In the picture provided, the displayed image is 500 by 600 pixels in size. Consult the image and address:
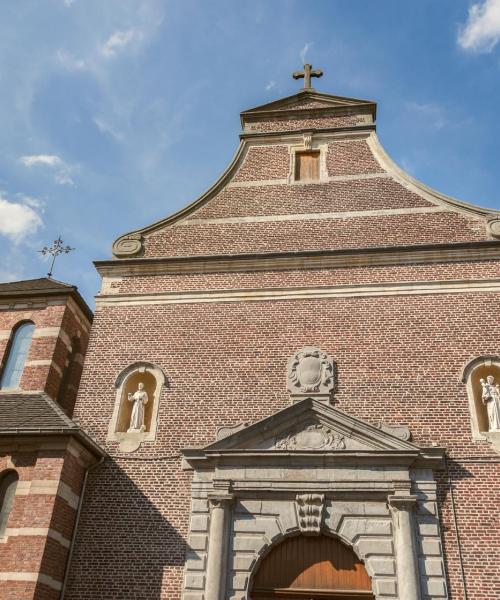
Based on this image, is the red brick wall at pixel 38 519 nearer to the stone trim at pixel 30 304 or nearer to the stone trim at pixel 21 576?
the stone trim at pixel 21 576

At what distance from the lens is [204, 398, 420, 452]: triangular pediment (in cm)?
1003

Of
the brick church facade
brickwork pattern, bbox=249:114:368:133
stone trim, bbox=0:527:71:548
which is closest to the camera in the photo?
stone trim, bbox=0:527:71:548

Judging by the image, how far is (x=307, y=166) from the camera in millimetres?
14555

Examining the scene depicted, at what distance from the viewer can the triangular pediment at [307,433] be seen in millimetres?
10031

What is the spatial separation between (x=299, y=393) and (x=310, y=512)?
2088 millimetres

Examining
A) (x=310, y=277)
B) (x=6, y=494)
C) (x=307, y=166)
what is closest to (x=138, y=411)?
(x=6, y=494)

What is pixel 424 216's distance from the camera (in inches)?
503

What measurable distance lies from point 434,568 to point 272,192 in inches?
328

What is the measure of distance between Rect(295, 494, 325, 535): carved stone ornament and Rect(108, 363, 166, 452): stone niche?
2.88 metres

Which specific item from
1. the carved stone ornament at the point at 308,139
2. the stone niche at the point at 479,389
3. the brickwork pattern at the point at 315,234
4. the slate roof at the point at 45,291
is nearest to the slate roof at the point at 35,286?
the slate roof at the point at 45,291

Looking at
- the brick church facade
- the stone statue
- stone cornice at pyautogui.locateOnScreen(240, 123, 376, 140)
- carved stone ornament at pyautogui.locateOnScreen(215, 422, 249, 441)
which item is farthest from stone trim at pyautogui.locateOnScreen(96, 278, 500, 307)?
stone cornice at pyautogui.locateOnScreen(240, 123, 376, 140)

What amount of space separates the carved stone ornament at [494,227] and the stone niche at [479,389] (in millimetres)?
2716

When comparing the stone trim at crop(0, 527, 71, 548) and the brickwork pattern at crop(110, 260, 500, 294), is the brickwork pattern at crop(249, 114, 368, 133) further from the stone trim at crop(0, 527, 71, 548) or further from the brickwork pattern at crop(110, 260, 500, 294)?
the stone trim at crop(0, 527, 71, 548)

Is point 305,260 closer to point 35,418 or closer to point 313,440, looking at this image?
point 313,440
